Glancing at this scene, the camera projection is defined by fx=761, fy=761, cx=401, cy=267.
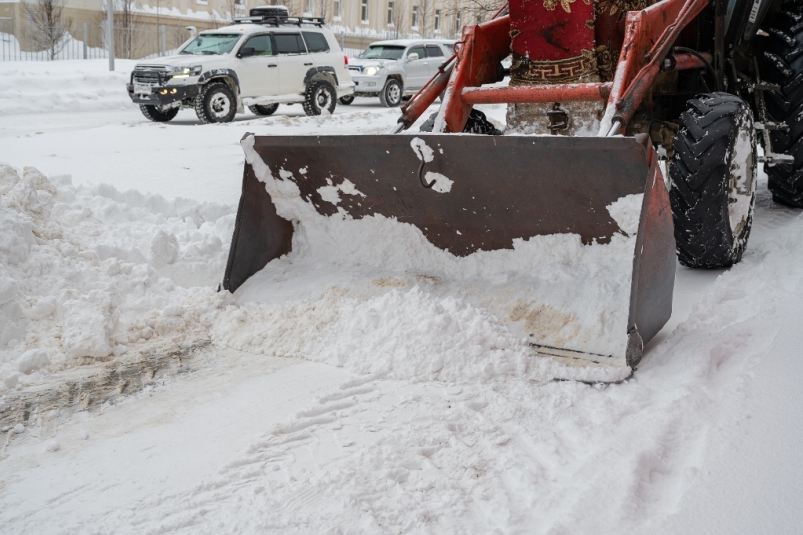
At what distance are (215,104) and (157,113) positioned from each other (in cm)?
120

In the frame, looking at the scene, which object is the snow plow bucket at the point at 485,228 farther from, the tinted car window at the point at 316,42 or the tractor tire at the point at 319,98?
the tinted car window at the point at 316,42

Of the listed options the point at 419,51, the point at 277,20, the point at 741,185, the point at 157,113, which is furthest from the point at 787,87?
the point at 419,51

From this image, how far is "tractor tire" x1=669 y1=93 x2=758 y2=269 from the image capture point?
4074 millimetres

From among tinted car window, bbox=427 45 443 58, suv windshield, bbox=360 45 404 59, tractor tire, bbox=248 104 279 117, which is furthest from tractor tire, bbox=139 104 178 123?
tinted car window, bbox=427 45 443 58

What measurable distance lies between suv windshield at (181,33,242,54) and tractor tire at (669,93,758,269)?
35.1 feet

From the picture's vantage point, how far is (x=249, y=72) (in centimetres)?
1355

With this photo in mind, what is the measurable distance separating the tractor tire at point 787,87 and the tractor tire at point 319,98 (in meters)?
9.92

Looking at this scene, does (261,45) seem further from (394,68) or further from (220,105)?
(394,68)

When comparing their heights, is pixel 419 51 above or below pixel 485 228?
above

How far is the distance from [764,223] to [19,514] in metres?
5.23

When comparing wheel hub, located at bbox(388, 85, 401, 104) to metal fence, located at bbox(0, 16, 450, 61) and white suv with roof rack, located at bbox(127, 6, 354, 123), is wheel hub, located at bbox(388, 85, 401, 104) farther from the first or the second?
metal fence, located at bbox(0, 16, 450, 61)

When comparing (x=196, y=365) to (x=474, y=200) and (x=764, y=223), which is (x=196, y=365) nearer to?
(x=474, y=200)

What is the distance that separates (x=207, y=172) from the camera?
754 cm

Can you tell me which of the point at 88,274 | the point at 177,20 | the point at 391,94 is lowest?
the point at 88,274
